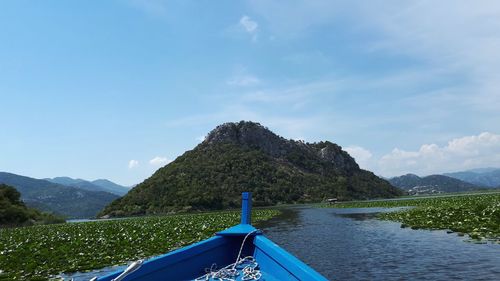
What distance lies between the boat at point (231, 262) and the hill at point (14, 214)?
6535 cm

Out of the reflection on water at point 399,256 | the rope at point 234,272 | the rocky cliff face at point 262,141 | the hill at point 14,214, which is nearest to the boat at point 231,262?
the rope at point 234,272

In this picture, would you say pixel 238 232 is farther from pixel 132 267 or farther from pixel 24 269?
pixel 24 269

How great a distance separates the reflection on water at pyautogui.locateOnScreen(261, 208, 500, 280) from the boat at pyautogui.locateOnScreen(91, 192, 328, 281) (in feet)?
19.6

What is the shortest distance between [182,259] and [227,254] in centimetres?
185

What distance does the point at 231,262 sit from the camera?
33.9 ft

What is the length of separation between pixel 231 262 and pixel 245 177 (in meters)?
133

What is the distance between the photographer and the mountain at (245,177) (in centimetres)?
11600

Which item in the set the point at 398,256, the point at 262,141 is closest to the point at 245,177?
the point at 262,141

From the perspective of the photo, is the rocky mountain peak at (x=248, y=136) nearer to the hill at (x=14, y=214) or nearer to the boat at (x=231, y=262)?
the hill at (x=14, y=214)

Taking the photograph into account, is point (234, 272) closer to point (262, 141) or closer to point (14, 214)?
point (14, 214)

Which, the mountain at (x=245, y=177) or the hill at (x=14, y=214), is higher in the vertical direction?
the mountain at (x=245, y=177)

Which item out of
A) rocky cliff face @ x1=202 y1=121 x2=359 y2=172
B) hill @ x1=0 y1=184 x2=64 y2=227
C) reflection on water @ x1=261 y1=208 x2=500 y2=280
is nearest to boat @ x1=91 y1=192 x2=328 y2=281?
reflection on water @ x1=261 y1=208 x2=500 y2=280

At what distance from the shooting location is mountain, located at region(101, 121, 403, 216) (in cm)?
11600

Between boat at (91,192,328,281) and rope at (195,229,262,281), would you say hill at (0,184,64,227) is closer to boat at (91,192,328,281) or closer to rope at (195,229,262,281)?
boat at (91,192,328,281)
